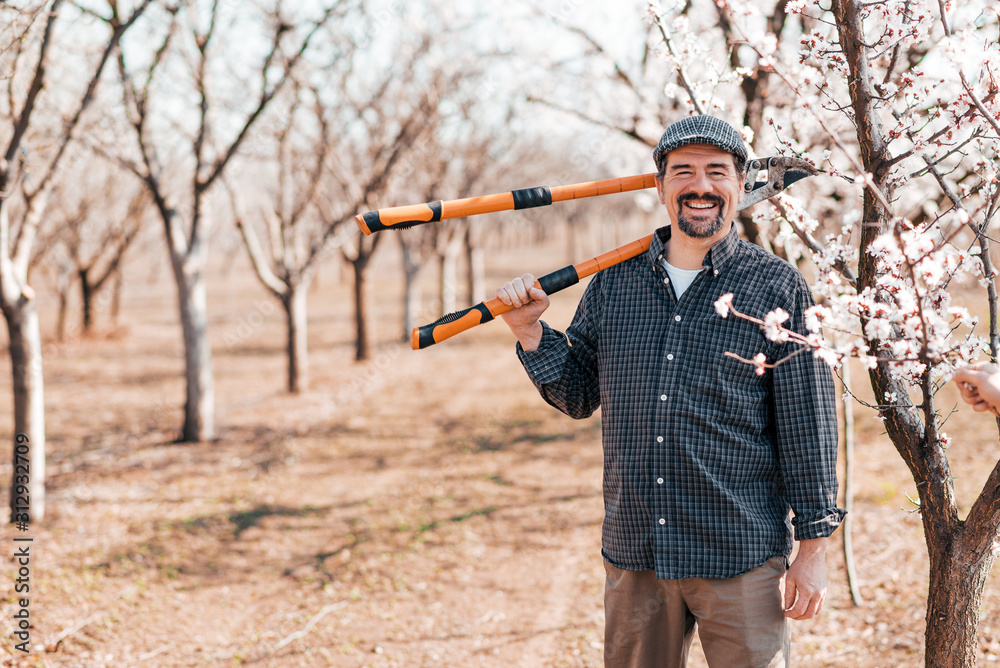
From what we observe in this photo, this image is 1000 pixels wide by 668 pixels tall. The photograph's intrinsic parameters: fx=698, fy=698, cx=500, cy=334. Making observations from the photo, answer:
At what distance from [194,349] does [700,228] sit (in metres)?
6.54

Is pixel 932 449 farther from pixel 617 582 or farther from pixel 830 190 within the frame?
pixel 830 190

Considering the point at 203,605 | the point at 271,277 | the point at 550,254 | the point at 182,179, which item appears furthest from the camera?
the point at 550,254

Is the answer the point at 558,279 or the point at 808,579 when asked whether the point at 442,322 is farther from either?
the point at 808,579

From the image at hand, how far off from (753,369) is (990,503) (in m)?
0.82

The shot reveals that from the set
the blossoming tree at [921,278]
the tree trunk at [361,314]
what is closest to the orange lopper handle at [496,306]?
the blossoming tree at [921,278]

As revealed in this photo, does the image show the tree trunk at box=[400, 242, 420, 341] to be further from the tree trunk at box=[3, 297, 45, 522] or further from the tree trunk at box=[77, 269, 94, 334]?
the tree trunk at box=[3, 297, 45, 522]

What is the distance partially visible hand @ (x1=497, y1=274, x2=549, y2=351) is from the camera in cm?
217

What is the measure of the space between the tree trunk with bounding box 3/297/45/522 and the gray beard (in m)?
4.90

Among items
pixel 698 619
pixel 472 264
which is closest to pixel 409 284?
pixel 472 264

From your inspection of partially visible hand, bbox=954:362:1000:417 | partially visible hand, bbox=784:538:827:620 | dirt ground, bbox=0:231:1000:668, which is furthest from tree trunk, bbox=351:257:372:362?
partially visible hand, bbox=954:362:1000:417

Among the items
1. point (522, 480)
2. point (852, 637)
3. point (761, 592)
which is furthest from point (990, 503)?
point (522, 480)

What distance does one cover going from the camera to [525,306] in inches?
87.7

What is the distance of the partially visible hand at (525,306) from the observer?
217 centimetres

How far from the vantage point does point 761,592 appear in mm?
2021
